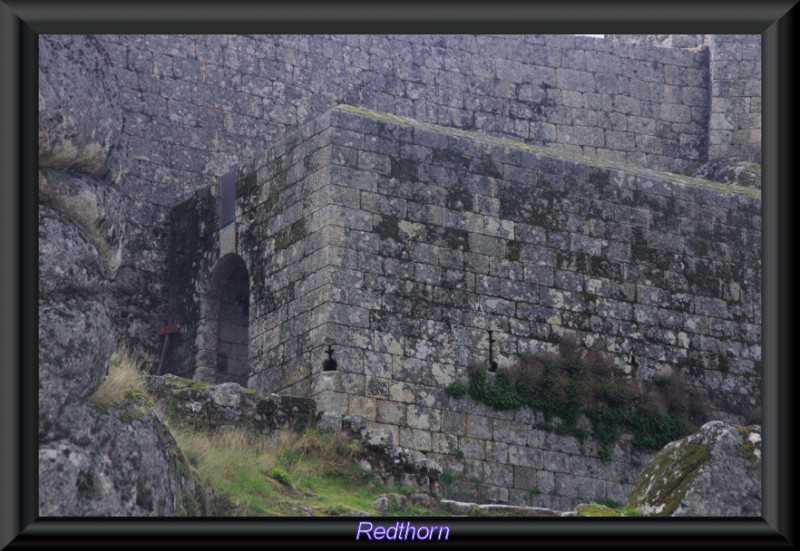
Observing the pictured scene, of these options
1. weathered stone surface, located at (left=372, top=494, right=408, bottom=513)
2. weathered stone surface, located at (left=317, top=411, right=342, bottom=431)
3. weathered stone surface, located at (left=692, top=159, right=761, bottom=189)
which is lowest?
weathered stone surface, located at (left=372, top=494, right=408, bottom=513)

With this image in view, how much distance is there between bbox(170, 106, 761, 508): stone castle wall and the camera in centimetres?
1546

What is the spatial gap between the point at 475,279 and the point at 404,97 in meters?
6.91

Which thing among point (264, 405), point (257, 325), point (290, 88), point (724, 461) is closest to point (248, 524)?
point (724, 461)

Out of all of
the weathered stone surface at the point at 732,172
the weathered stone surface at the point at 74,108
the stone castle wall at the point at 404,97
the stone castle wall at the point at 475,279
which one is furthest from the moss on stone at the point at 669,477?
the weathered stone surface at the point at 732,172

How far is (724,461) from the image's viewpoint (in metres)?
9.73

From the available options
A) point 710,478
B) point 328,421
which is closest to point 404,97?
point 328,421

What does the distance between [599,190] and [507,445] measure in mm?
3122

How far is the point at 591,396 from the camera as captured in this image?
16344mm

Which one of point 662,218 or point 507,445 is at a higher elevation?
point 662,218

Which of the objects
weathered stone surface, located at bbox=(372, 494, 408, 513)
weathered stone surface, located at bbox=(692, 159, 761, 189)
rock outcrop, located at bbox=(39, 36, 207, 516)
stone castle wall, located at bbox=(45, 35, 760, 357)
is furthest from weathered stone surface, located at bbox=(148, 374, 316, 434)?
weathered stone surface, located at bbox=(692, 159, 761, 189)

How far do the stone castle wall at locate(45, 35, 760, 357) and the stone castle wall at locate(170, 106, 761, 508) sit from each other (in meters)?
2.34

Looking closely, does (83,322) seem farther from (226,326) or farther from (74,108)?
(226,326)

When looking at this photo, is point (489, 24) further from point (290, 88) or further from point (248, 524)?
point (290, 88)

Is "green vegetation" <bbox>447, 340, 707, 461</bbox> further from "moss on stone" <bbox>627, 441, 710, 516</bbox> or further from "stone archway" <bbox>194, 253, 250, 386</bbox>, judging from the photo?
"moss on stone" <bbox>627, 441, 710, 516</bbox>
